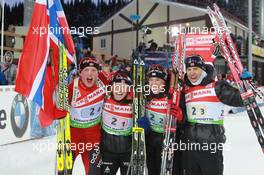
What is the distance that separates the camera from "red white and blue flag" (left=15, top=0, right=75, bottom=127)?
138 inches

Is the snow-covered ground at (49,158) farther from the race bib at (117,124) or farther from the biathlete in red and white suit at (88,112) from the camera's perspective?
the race bib at (117,124)

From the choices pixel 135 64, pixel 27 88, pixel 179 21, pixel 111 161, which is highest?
pixel 179 21

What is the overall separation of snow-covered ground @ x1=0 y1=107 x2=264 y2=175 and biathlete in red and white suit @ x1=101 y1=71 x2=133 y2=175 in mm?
1633

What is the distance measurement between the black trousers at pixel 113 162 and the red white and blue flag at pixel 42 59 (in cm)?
81

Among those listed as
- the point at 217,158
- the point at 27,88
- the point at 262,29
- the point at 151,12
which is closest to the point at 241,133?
the point at 217,158

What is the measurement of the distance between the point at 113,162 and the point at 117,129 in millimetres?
376

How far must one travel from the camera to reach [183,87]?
3947 millimetres

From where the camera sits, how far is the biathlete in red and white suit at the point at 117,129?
404 centimetres

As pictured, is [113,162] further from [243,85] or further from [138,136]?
[243,85]

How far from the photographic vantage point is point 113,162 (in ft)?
13.3

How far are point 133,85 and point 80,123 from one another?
786 mm

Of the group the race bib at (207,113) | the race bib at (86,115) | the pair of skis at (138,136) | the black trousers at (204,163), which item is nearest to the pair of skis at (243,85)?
the race bib at (207,113)

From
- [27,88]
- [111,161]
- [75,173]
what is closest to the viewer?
[27,88]

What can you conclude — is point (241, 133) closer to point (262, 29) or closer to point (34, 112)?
point (34, 112)
